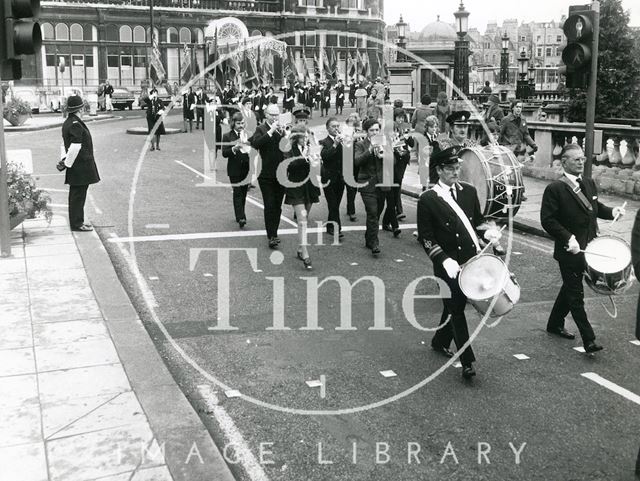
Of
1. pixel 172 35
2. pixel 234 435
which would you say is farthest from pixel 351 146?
pixel 172 35

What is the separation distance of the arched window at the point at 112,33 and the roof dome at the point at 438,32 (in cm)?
2479

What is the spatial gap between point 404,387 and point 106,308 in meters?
3.50

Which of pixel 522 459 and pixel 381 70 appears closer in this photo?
pixel 522 459

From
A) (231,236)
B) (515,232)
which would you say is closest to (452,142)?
(515,232)

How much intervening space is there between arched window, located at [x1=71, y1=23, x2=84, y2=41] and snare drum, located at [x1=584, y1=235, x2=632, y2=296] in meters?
60.9

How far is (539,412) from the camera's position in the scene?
6.16 meters

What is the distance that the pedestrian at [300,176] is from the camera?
37.0 feet

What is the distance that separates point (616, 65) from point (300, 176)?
971 inches

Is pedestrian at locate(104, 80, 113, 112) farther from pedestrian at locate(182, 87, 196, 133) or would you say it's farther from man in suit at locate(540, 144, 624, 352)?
man in suit at locate(540, 144, 624, 352)

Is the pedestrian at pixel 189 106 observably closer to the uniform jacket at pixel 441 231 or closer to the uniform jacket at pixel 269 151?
the uniform jacket at pixel 269 151

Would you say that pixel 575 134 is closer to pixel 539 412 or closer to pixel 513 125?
pixel 513 125

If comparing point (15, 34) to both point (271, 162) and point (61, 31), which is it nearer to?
point (271, 162)

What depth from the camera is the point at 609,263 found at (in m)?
7.20

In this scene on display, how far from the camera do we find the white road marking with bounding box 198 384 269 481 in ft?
17.1
